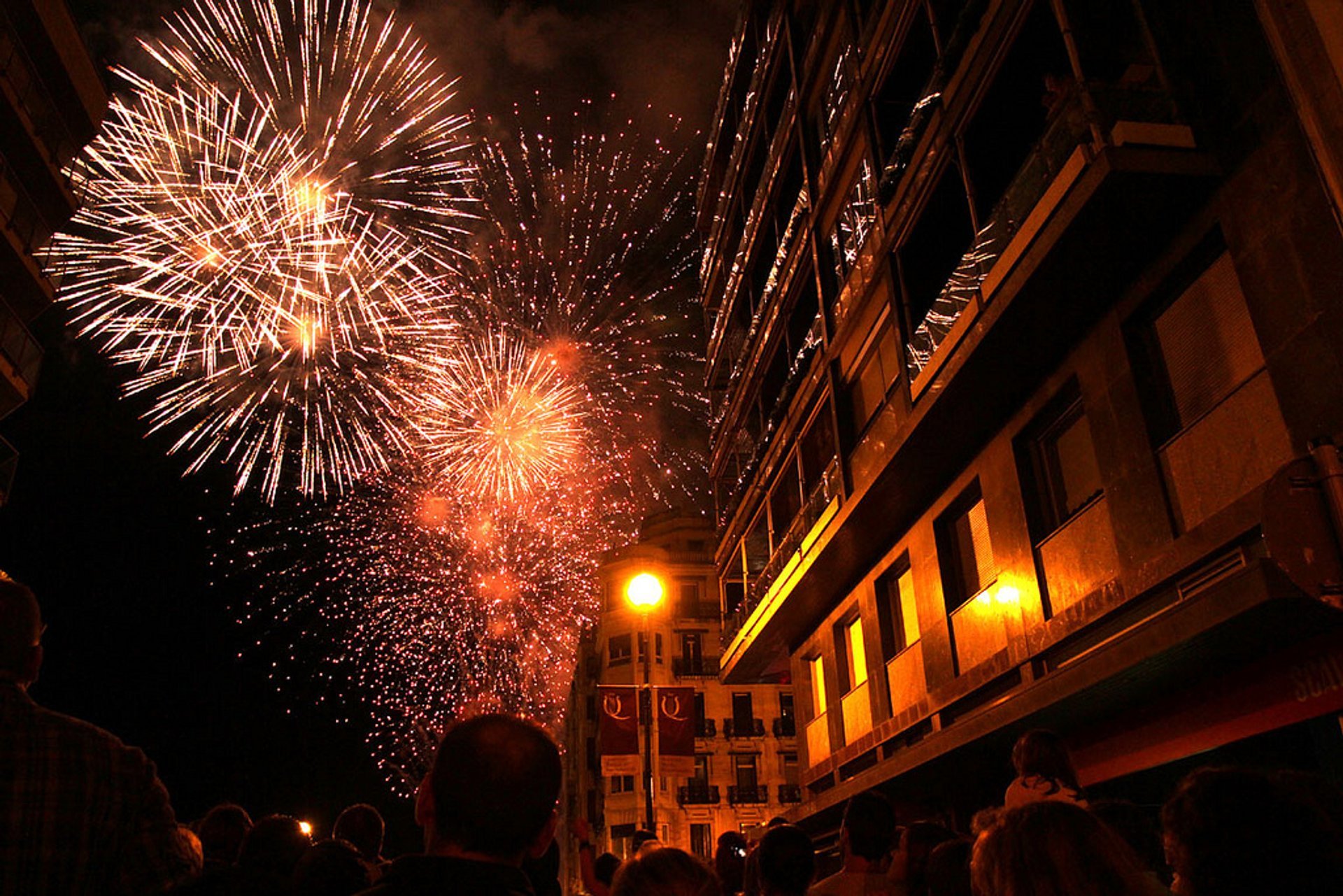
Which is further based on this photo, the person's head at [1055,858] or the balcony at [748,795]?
the balcony at [748,795]

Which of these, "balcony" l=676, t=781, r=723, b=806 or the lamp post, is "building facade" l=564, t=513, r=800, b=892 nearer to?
"balcony" l=676, t=781, r=723, b=806

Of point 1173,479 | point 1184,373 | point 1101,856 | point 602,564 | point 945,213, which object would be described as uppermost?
point 602,564

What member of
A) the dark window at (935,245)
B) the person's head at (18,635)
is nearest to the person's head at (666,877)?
the person's head at (18,635)

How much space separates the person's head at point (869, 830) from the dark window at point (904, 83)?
13472 millimetres

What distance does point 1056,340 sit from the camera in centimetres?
1217

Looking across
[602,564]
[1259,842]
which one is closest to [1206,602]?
[1259,842]

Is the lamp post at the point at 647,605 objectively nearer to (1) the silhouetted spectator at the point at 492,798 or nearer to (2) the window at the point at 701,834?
(1) the silhouetted spectator at the point at 492,798

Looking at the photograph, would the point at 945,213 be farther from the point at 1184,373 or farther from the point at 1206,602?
the point at 1206,602

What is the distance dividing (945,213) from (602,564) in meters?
51.3

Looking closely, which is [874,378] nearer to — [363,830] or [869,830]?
[869,830]

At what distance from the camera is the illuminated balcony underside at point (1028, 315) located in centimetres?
969

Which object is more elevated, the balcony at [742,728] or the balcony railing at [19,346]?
the balcony railing at [19,346]

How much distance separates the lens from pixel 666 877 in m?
3.29

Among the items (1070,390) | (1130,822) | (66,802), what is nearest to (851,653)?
(1070,390)
